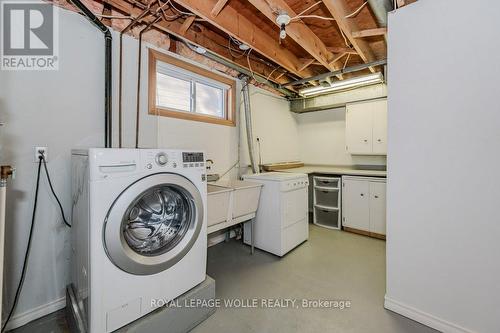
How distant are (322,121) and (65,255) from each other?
13.2 ft

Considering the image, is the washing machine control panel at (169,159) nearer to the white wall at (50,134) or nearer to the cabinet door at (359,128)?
the white wall at (50,134)

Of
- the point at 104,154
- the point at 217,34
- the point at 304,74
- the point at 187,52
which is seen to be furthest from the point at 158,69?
the point at 304,74

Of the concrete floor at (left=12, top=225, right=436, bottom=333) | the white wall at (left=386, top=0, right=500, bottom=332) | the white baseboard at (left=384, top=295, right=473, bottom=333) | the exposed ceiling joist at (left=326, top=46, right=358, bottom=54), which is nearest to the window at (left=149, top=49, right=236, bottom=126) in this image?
the exposed ceiling joist at (left=326, top=46, right=358, bottom=54)

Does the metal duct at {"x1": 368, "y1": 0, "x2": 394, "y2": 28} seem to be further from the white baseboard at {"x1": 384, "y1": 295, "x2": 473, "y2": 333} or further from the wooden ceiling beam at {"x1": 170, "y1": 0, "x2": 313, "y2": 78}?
the white baseboard at {"x1": 384, "y1": 295, "x2": 473, "y2": 333}

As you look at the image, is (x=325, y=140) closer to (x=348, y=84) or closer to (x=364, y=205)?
(x=348, y=84)

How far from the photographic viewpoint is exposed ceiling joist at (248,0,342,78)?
177 cm

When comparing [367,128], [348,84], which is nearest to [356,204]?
[367,128]

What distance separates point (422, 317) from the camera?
147 cm

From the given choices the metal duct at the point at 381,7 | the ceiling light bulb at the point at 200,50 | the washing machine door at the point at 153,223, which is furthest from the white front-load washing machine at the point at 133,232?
the metal duct at the point at 381,7

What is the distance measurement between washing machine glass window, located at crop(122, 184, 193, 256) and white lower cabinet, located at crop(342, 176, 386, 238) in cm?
253

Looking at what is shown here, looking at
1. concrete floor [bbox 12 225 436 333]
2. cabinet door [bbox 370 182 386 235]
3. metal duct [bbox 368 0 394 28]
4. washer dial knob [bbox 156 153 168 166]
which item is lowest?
concrete floor [bbox 12 225 436 333]

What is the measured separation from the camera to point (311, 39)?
2.38 m

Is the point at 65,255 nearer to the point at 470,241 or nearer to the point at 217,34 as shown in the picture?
the point at 217,34

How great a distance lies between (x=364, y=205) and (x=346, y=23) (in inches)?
89.0
